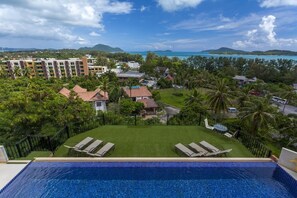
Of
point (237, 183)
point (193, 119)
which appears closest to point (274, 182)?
point (237, 183)

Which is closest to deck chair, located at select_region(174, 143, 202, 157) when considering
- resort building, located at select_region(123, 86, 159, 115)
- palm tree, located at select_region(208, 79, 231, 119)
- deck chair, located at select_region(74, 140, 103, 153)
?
deck chair, located at select_region(74, 140, 103, 153)

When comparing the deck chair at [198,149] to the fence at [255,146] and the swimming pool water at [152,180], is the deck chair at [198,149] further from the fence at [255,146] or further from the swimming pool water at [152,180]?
the fence at [255,146]

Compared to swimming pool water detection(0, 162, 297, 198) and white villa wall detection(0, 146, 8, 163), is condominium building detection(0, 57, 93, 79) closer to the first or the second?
white villa wall detection(0, 146, 8, 163)

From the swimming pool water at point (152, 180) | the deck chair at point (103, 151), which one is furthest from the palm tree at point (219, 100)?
the deck chair at point (103, 151)

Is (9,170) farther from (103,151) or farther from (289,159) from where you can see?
(289,159)

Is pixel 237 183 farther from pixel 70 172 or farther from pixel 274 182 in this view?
pixel 70 172
